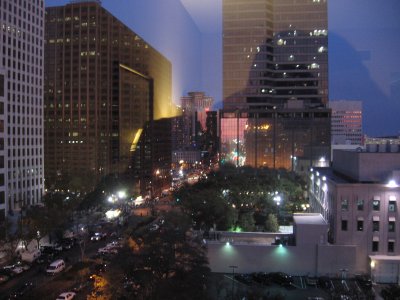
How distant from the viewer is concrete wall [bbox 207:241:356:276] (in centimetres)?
2355

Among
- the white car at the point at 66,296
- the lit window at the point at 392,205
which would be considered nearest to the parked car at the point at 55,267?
the white car at the point at 66,296

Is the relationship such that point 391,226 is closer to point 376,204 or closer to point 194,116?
point 376,204

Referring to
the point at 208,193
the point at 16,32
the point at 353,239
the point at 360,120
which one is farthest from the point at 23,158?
the point at 360,120

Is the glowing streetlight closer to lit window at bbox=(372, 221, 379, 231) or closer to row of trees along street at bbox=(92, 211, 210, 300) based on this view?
lit window at bbox=(372, 221, 379, 231)

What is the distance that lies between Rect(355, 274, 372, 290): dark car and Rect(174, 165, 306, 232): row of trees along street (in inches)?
259

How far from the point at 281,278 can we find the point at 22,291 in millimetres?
11118

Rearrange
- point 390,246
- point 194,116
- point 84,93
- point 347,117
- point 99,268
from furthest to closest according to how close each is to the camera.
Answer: point 194,116
point 347,117
point 84,93
point 390,246
point 99,268

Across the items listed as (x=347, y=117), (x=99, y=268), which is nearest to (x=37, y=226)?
(x=99, y=268)

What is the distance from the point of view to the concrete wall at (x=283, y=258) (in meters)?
23.5

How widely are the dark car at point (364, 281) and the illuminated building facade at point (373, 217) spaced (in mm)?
584

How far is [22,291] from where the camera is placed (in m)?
20.2

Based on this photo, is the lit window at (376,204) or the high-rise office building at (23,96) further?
the high-rise office building at (23,96)

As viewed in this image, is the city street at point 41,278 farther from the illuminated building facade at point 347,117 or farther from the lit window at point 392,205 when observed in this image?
the illuminated building facade at point 347,117

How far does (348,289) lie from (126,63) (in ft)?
168
